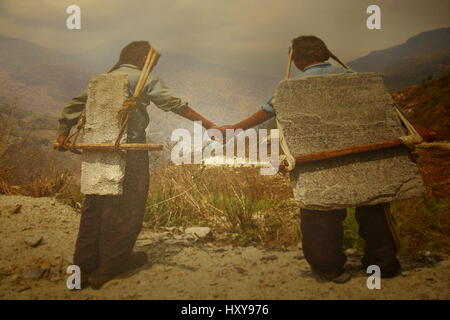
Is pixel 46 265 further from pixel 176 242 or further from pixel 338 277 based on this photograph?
pixel 338 277

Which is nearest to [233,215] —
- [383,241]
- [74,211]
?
[383,241]

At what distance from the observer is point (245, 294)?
2277mm

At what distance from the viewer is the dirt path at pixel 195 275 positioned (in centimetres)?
223

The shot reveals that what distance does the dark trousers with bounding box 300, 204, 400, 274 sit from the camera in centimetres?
228

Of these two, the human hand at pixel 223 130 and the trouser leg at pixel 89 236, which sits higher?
the human hand at pixel 223 130

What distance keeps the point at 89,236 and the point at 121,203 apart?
15.7 inches

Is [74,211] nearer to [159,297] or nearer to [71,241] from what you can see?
[71,241]

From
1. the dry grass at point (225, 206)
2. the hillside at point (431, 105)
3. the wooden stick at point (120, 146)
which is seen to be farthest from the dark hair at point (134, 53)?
the hillside at point (431, 105)

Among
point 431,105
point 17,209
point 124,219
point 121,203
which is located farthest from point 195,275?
point 431,105

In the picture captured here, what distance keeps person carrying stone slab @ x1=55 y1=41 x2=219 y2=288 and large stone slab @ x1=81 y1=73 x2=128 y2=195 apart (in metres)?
0.13

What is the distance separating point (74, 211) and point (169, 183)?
5.02 feet

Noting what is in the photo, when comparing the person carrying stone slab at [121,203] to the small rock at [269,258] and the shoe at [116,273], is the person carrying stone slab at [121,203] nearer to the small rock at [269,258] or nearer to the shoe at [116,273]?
the shoe at [116,273]

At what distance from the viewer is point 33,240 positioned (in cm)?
345

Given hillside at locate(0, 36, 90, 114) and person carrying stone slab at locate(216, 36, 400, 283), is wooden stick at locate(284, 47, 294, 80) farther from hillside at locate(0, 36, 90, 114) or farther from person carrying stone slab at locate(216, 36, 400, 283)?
hillside at locate(0, 36, 90, 114)
